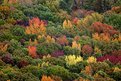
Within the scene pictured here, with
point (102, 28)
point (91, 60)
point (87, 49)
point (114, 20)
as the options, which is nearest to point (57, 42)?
point (87, 49)

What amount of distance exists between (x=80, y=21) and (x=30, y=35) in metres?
11.2

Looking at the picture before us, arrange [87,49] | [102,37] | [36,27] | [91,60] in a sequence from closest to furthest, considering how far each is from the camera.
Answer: [91,60] → [87,49] → [102,37] → [36,27]

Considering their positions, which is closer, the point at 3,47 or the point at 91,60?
the point at 91,60

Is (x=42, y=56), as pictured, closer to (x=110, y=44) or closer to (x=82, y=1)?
(x=110, y=44)

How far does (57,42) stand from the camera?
190ft

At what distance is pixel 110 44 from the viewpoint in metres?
57.9

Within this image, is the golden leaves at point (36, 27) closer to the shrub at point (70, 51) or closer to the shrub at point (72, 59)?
the shrub at point (70, 51)

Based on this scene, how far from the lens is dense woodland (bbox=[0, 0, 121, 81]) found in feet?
149

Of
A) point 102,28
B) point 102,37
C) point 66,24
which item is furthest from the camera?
point 66,24

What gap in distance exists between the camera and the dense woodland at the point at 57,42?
149 ft

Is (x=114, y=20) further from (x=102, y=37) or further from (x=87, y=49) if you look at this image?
(x=87, y=49)

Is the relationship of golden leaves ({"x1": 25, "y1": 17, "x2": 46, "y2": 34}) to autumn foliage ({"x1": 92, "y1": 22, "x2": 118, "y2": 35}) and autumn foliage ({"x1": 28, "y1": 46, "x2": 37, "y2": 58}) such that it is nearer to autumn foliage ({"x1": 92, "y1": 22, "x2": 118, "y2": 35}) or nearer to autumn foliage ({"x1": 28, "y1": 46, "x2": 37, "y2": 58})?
autumn foliage ({"x1": 28, "y1": 46, "x2": 37, "y2": 58})

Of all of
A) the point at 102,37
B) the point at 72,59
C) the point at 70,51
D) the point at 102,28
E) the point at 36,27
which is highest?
the point at 36,27

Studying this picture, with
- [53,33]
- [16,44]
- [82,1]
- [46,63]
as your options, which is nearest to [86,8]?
[82,1]
